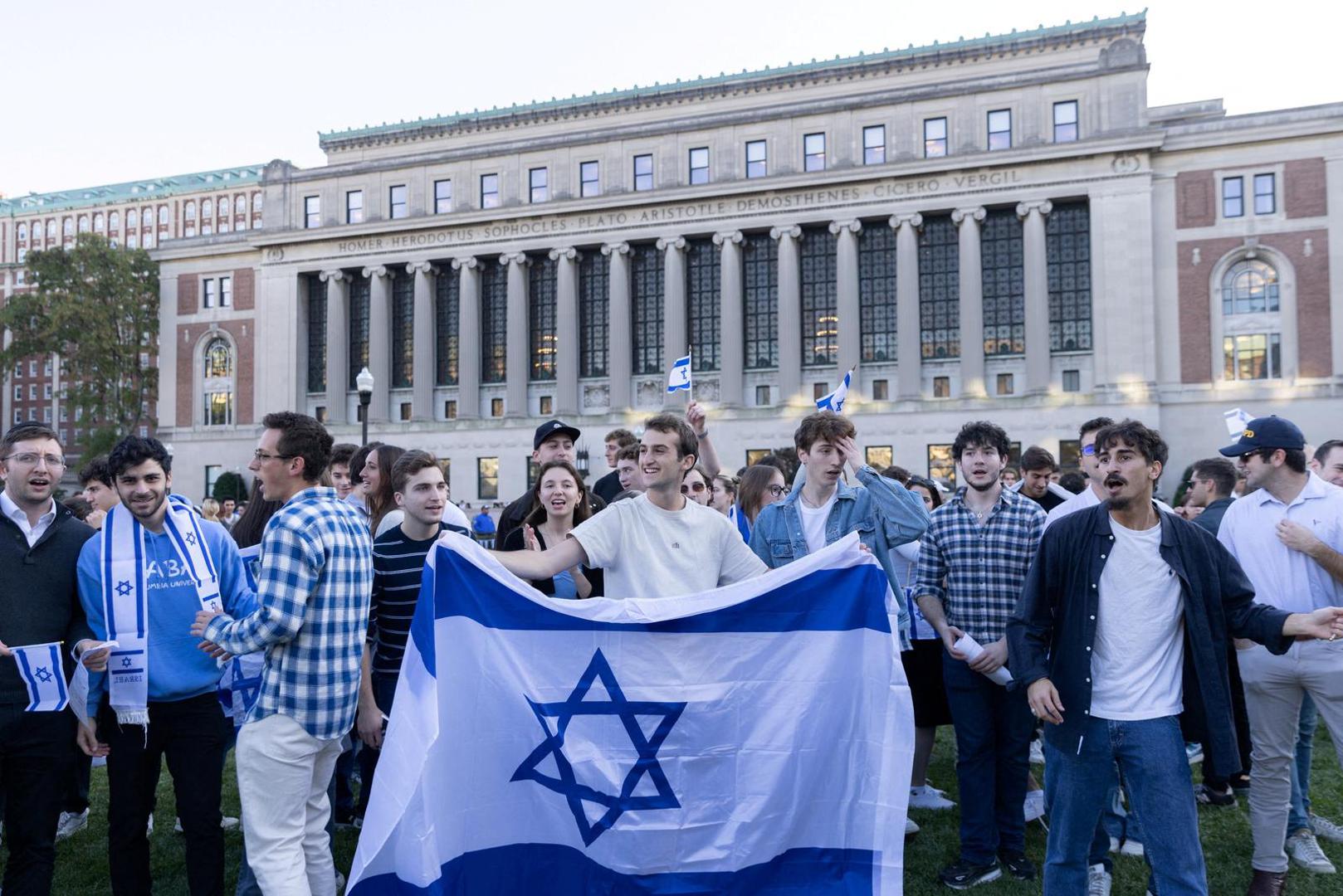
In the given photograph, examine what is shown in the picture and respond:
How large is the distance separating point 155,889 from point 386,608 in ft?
8.41

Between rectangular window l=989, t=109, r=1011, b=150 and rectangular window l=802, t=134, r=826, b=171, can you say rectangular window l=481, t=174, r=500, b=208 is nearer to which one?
rectangular window l=802, t=134, r=826, b=171

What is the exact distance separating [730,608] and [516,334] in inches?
2066

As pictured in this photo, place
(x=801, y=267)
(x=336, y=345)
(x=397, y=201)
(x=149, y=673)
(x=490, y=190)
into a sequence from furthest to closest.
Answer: (x=397, y=201) → (x=336, y=345) → (x=490, y=190) → (x=801, y=267) → (x=149, y=673)

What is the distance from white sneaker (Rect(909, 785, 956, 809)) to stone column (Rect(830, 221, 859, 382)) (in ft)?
142

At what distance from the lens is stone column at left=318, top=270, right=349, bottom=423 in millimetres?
58938

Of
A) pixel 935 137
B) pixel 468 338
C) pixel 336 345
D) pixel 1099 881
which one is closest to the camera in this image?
pixel 1099 881

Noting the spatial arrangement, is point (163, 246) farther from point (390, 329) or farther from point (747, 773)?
point (747, 773)

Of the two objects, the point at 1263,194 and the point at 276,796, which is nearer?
the point at 276,796

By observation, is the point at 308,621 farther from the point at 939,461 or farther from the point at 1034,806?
the point at 939,461

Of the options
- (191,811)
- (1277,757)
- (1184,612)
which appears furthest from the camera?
(1277,757)

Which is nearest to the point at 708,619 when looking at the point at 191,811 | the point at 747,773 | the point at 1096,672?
the point at 747,773

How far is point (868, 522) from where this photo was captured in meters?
7.04

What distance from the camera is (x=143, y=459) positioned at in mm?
5480

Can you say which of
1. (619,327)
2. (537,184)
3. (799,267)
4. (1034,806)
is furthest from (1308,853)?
(537,184)
